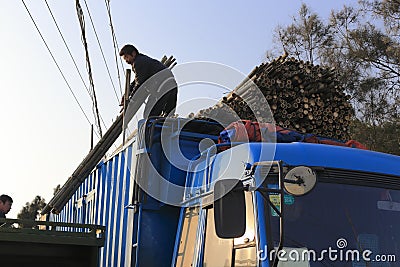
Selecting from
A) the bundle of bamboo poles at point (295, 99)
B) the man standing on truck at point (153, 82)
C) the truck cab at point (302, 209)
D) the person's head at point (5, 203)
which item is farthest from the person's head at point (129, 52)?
the truck cab at point (302, 209)

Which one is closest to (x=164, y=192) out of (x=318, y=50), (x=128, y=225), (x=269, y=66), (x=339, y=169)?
(x=128, y=225)

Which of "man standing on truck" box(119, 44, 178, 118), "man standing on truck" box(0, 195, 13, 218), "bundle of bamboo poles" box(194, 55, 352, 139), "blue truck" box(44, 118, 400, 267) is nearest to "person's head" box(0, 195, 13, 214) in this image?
"man standing on truck" box(0, 195, 13, 218)

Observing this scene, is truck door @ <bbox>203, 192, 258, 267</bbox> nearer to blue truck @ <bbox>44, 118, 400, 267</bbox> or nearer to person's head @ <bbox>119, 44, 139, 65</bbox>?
blue truck @ <bbox>44, 118, 400, 267</bbox>

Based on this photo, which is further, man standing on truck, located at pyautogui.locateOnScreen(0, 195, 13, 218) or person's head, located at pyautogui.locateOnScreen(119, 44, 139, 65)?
man standing on truck, located at pyautogui.locateOnScreen(0, 195, 13, 218)

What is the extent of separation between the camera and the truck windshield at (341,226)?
147 inches

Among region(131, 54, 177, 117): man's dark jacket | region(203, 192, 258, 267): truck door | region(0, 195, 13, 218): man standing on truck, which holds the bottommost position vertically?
region(203, 192, 258, 267): truck door

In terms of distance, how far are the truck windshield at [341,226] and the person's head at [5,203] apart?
496cm

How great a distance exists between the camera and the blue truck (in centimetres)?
372

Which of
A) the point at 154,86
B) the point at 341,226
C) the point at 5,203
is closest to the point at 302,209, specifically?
the point at 341,226

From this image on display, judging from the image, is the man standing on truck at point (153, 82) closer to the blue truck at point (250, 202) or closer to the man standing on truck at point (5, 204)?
the blue truck at point (250, 202)

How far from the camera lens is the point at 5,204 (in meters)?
7.90

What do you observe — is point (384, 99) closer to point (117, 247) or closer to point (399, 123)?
point (399, 123)

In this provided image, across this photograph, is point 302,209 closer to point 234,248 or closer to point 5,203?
point 234,248

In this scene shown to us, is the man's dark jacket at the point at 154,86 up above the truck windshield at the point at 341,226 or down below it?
above
